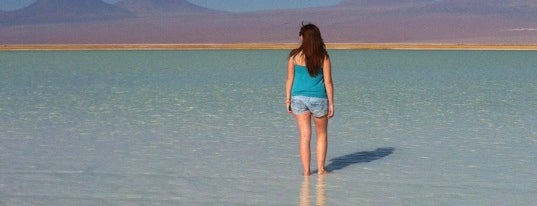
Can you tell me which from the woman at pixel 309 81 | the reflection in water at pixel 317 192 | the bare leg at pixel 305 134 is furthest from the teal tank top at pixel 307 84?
the reflection in water at pixel 317 192

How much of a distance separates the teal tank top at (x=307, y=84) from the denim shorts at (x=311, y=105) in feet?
0.09

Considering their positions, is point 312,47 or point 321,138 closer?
point 312,47

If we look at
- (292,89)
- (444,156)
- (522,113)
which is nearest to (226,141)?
(444,156)

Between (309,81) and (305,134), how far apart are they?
46cm

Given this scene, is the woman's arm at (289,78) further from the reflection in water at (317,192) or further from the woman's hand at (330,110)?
the reflection in water at (317,192)

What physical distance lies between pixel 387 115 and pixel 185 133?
139 inches

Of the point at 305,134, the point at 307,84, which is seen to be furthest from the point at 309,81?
the point at 305,134

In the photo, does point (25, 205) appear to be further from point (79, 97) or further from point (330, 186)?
point (79, 97)

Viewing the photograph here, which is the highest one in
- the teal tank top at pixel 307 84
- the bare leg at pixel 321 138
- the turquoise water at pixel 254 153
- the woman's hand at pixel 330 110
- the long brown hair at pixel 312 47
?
the long brown hair at pixel 312 47

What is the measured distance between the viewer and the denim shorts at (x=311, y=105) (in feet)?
23.6

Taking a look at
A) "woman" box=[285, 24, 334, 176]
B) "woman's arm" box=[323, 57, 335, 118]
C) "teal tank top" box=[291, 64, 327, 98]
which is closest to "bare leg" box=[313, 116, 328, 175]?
"woman" box=[285, 24, 334, 176]

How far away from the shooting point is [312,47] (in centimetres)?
702

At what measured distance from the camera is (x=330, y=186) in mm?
7219

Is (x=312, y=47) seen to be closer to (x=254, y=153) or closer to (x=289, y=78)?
(x=289, y=78)
